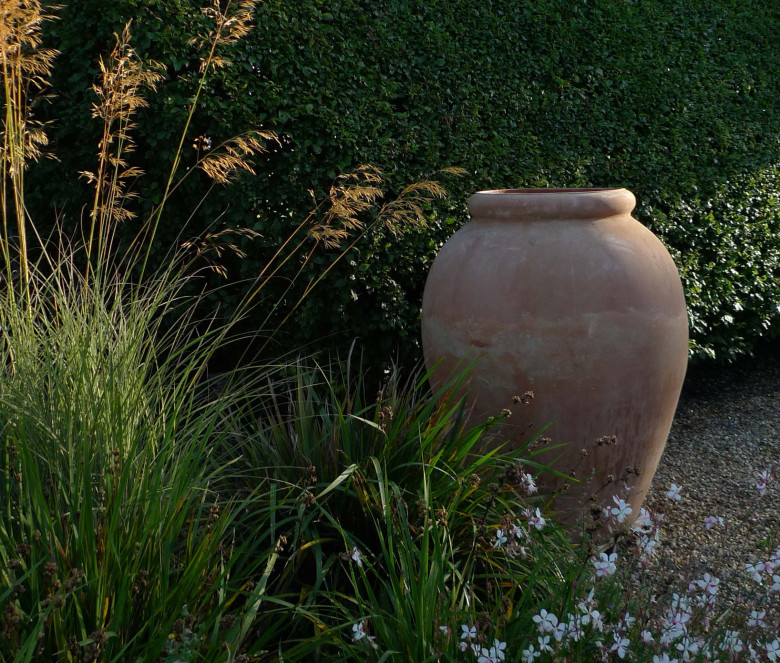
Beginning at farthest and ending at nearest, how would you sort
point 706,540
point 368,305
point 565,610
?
point 368,305 < point 706,540 < point 565,610

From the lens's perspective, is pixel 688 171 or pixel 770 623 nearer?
pixel 770 623

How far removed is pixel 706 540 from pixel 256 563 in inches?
82.5

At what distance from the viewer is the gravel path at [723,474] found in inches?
129

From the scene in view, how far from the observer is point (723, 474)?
415 centimetres

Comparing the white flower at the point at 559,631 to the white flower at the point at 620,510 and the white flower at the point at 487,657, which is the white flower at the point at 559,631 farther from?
the white flower at the point at 620,510

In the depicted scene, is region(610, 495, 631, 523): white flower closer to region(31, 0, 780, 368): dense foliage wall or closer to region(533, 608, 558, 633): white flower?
region(533, 608, 558, 633): white flower

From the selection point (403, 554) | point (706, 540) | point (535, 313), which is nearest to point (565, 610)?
point (403, 554)

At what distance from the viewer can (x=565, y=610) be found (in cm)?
200

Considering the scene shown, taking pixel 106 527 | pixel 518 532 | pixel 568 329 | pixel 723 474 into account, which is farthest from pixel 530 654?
pixel 723 474

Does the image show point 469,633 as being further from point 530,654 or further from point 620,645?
point 620,645

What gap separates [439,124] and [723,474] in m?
2.11

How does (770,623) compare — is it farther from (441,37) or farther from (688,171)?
(688,171)

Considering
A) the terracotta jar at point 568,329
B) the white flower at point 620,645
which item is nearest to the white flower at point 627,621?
the white flower at point 620,645

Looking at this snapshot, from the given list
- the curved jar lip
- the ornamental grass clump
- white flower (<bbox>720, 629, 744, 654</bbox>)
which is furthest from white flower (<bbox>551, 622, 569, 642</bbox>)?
the curved jar lip
